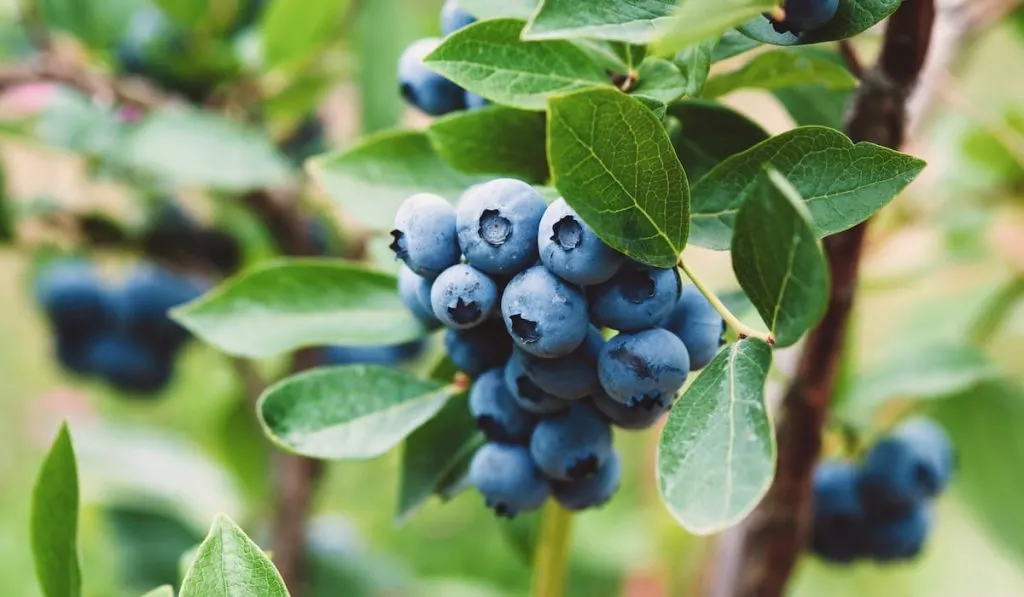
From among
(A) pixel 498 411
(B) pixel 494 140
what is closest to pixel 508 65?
(B) pixel 494 140

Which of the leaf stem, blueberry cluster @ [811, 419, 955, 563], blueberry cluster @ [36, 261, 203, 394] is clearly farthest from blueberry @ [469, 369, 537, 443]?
blueberry cluster @ [36, 261, 203, 394]

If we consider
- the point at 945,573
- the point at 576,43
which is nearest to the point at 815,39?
the point at 576,43

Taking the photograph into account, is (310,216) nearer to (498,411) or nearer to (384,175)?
(384,175)

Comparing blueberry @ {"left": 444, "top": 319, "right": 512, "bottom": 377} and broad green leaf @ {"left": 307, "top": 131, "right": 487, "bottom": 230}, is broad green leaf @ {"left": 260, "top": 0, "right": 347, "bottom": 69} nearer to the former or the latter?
broad green leaf @ {"left": 307, "top": 131, "right": 487, "bottom": 230}

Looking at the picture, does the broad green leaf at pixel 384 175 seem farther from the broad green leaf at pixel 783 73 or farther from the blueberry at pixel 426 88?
the broad green leaf at pixel 783 73

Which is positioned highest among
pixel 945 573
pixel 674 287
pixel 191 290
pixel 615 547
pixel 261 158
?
pixel 674 287

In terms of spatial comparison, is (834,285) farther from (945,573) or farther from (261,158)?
(945,573)
